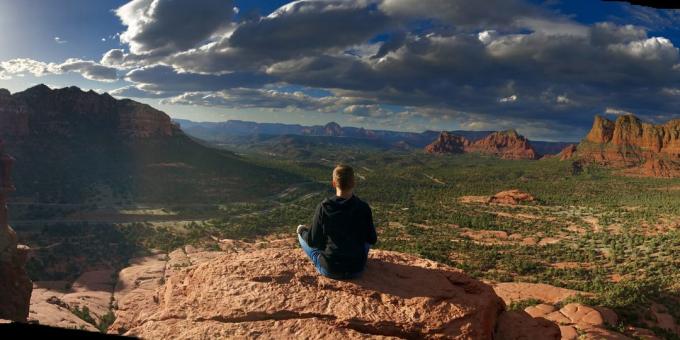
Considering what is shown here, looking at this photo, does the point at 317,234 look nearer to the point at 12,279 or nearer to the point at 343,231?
the point at 343,231

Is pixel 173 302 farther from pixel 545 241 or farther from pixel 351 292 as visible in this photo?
pixel 545 241

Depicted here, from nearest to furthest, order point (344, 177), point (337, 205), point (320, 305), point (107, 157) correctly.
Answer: point (320, 305) → point (344, 177) → point (337, 205) → point (107, 157)

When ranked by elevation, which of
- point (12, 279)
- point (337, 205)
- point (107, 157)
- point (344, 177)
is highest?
point (344, 177)

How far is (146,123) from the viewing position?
11275 centimetres

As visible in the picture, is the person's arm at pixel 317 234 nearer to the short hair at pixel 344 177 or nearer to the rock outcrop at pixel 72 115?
the short hair at pixel 344 177

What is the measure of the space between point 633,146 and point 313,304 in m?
169

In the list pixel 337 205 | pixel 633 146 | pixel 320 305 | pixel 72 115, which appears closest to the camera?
pixel 320 305

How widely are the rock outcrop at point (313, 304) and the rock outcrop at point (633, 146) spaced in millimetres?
132268

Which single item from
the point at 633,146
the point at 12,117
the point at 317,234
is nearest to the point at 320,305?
the point at 317,234

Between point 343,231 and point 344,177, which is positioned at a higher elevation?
point 344,177

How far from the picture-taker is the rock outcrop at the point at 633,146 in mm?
118562

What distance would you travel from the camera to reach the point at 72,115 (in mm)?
101812

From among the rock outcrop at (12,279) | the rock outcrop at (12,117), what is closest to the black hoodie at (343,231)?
the rock outcrop at (12,279)

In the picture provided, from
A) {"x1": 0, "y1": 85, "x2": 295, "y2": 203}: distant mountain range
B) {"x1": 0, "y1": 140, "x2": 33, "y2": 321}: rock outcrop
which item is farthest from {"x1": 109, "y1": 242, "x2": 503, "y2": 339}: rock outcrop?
{"x1": 0, "y1": 85, "x2": 295, "y2": 203}: distant mountain range
